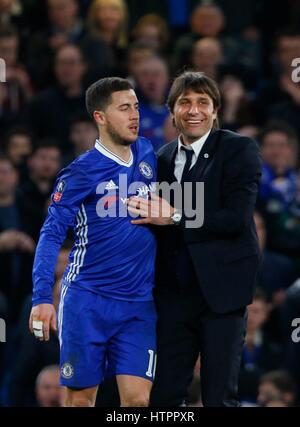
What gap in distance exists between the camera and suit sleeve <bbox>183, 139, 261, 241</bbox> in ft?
20.7

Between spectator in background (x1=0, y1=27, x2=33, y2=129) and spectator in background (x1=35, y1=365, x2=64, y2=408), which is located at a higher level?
spectator in background (x1=0, y1=27, x2=33, y2=129)

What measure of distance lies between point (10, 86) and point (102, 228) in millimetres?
4555

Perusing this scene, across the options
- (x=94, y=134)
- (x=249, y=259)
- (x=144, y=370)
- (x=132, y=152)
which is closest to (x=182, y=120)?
(x=132, y=152)

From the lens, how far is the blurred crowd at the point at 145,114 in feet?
29.5

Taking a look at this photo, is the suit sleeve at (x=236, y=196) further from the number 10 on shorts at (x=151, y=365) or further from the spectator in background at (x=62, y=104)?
the spectator in background at (x=62, y=104)

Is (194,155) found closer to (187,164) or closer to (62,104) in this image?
(187,164)

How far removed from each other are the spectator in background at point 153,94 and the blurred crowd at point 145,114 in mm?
11

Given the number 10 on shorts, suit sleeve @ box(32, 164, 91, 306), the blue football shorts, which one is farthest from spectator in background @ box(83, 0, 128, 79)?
the number 10 on shorts

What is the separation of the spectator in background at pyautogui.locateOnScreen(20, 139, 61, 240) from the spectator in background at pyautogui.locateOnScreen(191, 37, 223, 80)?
1.74 metres

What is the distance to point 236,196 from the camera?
6.39 metres

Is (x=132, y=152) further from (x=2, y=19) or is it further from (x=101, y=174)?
(x=2, y=19)

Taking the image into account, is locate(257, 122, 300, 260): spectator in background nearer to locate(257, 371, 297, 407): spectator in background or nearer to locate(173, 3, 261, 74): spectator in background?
locate(173, 3, 261, 74): spectator in background

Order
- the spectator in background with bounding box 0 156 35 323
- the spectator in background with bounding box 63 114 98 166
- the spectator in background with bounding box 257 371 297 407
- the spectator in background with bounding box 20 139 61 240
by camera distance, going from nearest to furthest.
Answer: the spectator in background with bounding box 257 371 297 407
the spectator in background with bounding box 0 156 35 323
the spectator in background with bounding box 20 139 61 240
the spectator in background with bounding box 63 114 98 166

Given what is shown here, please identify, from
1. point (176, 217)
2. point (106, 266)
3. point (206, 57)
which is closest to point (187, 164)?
point (176, 217)
